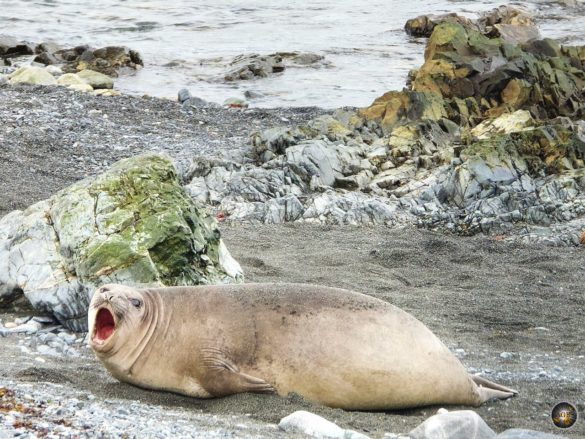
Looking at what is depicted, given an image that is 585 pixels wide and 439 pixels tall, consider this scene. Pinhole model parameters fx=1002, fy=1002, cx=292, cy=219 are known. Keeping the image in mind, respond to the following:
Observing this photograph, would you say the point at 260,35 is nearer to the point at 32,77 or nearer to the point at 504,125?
the point at 32,77

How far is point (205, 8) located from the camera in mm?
39594

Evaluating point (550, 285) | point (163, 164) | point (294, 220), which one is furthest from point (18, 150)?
point (550, 285)

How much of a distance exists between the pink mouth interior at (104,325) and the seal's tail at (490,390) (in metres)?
2.19

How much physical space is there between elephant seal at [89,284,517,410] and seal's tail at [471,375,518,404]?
78mm

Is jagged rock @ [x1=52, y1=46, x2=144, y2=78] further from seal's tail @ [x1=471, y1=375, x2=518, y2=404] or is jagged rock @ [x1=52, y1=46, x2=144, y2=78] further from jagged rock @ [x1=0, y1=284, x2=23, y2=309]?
seal's tail @ [x1=471, y1=375, x2=518, y2=404]

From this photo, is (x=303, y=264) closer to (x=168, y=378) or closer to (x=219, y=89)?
(x=168, y=378)

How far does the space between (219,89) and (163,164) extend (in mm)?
17124

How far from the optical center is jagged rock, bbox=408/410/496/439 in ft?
15.7

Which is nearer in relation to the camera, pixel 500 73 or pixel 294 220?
pixel 294 220

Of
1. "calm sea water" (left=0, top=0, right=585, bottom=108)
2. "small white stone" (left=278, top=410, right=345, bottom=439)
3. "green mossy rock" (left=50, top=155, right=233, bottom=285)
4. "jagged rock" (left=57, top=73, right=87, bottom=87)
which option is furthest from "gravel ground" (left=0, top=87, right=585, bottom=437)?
"calm sea water" (left=0, top=0, right=585, bottom=108)

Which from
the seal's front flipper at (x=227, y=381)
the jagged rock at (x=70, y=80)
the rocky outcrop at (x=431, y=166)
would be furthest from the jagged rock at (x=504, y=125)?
the seal's front flipper at (x=227, y=381)

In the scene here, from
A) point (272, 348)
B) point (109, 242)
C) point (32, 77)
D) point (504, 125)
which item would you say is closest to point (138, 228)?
point (109, 242)

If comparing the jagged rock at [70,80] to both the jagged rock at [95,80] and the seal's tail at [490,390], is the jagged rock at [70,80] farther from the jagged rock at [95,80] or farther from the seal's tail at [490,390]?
the seal's tail at [490,390]

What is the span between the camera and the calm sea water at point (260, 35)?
2483 cm
